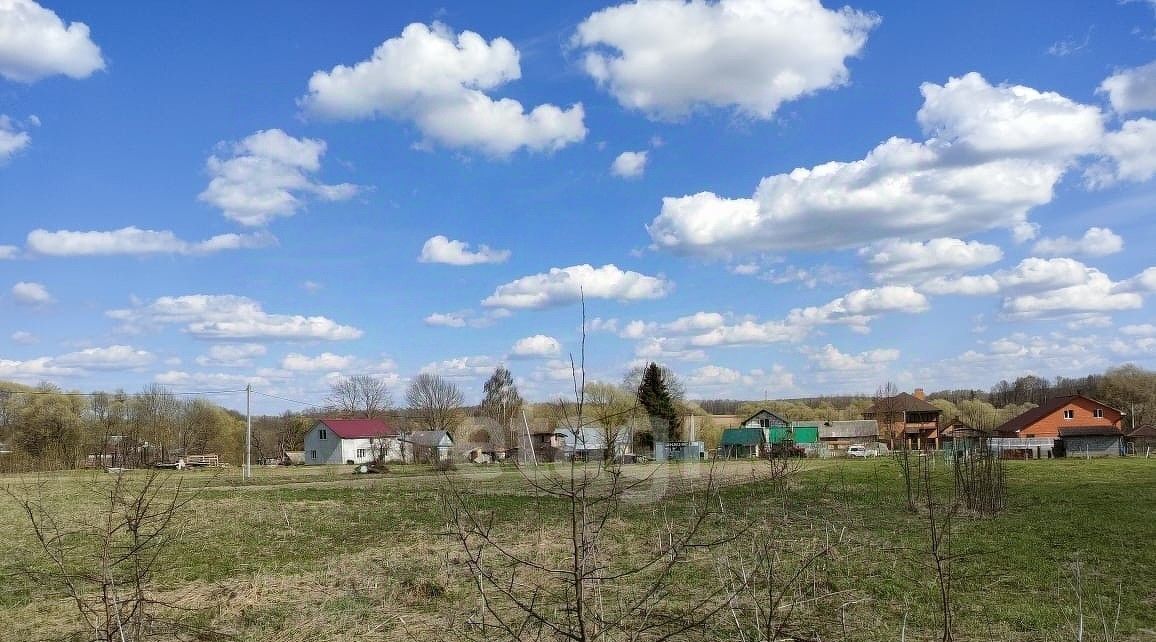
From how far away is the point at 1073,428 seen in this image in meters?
53.9

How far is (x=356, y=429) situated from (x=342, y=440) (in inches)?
67.1

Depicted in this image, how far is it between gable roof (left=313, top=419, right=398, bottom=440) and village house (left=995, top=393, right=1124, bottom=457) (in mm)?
48163

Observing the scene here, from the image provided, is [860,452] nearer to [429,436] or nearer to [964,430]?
[429,436]

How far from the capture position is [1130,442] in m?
52.3

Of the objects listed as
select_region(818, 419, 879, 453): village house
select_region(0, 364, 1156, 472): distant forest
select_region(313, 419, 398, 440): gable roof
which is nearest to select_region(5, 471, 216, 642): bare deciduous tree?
select_region(0, 364, 1156, 472): distant forest

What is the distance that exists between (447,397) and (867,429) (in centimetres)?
3924

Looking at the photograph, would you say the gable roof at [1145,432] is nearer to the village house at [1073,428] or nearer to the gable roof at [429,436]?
the village house at [1073,428]

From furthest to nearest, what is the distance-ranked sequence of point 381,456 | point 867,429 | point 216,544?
1. point 867,429
2. point 381,456
3. point 216,544

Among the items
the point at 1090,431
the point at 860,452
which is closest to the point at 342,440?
the point at 860,452

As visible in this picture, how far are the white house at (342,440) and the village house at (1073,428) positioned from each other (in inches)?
1913

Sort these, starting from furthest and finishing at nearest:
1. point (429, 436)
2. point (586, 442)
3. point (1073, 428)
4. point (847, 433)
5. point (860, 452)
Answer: point (847, 433) < point (860, 452) < point (429, 436) < point (1073, 428) < point (586, 442)

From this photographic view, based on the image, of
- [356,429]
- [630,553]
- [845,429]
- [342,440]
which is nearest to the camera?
[630,553]

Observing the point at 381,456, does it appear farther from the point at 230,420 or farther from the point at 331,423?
the point at 230,420

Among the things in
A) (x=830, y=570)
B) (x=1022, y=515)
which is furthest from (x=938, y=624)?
(x=1022, y=515)
